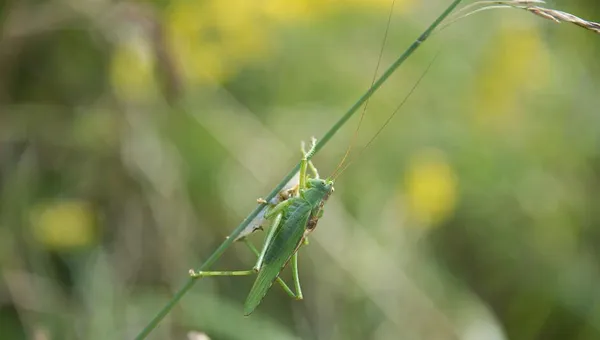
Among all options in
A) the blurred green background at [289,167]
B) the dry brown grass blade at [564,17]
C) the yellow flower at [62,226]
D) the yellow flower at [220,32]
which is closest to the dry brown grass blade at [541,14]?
the dry brown grass blade at [564,17]

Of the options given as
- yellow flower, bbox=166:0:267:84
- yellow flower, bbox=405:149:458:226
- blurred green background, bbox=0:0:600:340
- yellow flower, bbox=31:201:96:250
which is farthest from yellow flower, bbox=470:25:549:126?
yellow flower, bbox=31:201:96:250

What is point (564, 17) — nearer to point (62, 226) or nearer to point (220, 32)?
point (62, 226)

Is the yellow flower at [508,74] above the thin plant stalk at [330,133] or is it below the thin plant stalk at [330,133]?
above

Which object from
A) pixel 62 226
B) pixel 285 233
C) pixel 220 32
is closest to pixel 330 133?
pixel 285 233

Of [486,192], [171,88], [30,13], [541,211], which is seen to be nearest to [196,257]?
[171,88]

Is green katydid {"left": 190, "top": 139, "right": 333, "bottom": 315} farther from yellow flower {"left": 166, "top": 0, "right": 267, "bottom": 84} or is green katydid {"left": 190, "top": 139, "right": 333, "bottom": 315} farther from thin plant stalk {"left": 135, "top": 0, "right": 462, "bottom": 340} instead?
yellow flower {"left": 166, "top": 0, "right": 267, "bottom": 84}

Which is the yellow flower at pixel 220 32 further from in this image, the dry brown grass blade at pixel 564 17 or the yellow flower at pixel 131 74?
the dry brown grass blade at pixel 564 17
